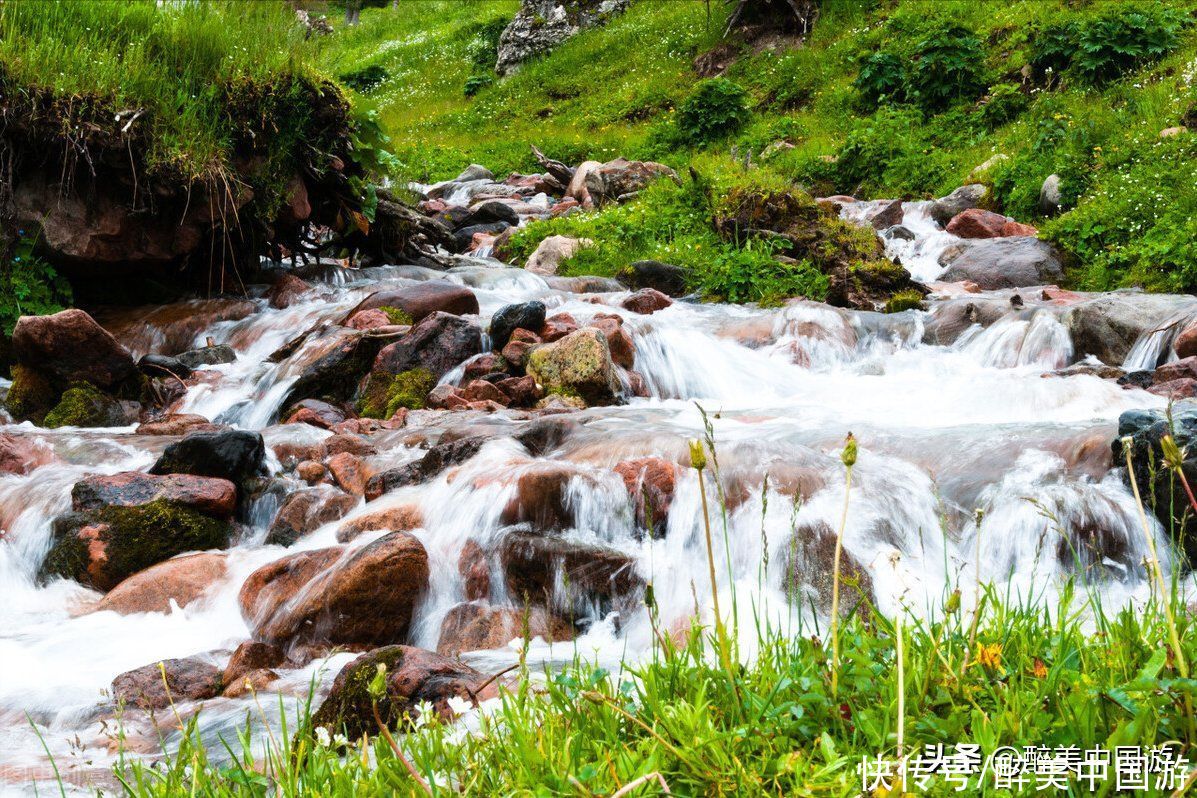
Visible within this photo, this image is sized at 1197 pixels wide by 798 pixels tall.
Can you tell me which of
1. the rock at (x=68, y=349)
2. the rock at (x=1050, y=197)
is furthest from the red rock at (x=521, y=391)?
the rock at (x=1050, y=197)

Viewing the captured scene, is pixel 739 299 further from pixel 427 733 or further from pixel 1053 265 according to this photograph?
pixel 427 733

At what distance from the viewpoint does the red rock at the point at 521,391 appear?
7969 millimetres

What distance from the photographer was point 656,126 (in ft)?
70.6

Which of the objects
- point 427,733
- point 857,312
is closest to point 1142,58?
point 857,312

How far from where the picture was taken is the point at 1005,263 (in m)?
11.9

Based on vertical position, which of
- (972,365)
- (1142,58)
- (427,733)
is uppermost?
(1142,58)

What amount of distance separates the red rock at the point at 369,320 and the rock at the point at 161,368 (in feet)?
5.47

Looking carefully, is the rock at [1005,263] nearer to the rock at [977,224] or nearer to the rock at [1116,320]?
the rock at [977,224]

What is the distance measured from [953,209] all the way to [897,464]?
33.3 feet

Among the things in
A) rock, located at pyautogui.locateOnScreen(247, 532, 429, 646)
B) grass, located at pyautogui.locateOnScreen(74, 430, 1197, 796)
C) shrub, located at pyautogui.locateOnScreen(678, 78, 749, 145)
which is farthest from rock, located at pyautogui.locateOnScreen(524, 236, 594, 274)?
grass, located at pyautogui.locateOnScreen(74, 430, 1197, 796)

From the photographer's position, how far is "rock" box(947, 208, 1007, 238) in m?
13.4

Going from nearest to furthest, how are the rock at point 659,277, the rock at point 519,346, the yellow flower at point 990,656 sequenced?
the yellow flower at point 990,656 → the rock at point 519,346 → the rock at point 659,277

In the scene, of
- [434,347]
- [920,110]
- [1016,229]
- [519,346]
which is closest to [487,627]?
[519,346]

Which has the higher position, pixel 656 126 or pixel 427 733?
pixel 656 126
